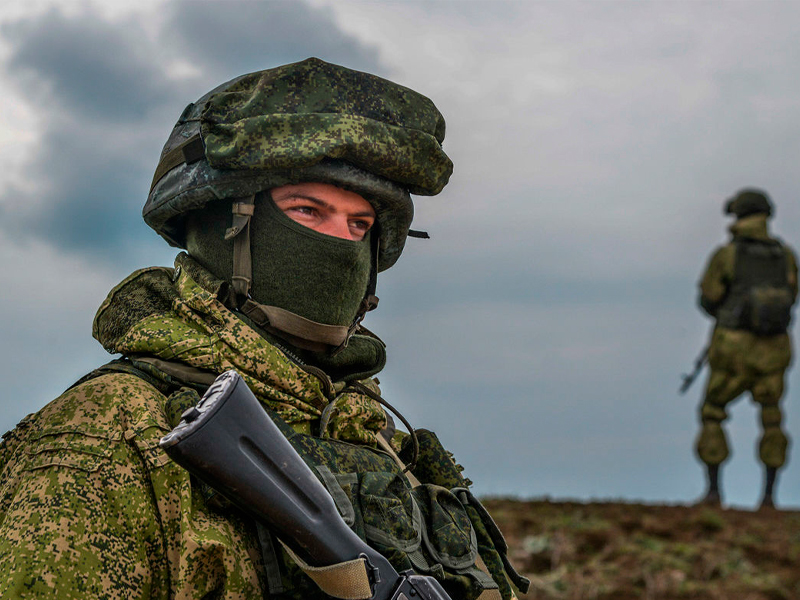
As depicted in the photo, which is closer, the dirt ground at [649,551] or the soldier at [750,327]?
the dirt ground at [649,551]

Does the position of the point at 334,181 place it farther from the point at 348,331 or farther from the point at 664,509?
the point at 664,509

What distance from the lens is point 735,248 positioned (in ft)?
44.1

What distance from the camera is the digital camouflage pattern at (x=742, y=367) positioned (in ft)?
44.2

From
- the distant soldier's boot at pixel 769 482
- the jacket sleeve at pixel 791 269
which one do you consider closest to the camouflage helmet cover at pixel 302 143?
the jacket sleeve at pixel 791 269

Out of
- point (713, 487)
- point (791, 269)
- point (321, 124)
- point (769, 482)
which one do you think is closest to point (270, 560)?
point (321, 124)

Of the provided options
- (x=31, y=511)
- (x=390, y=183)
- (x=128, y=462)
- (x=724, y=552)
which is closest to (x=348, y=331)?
(x=390, y=183)

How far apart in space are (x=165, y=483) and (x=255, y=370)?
410 mm

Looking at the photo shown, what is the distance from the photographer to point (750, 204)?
1335 centimetres

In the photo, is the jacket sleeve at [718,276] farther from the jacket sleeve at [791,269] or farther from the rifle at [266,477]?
the rifle at [266,477]

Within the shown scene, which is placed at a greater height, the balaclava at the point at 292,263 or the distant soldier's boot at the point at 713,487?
the distant soldier's boot at the point at 713,487

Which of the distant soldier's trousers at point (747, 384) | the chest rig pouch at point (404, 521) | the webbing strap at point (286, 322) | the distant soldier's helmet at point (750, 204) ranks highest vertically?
the distant soldier's helmet at point (750, 204)

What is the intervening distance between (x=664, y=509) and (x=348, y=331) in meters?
9.09

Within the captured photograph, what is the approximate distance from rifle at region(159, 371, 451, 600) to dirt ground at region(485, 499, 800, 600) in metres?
6.29

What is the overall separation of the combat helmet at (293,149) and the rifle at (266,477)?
634 mm
